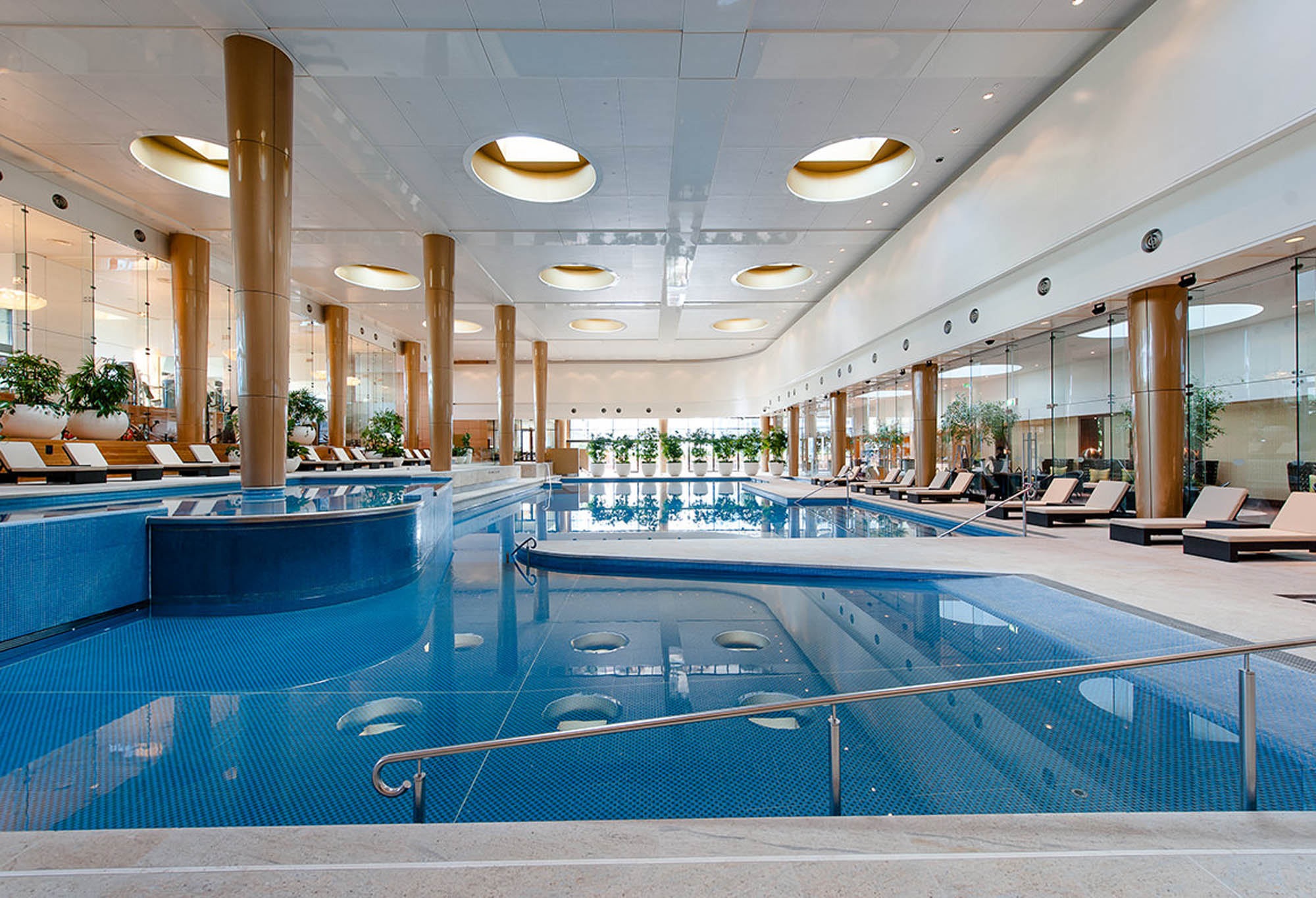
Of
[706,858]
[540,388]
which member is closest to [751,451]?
[540,388]

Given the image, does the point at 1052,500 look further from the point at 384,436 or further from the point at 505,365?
the point at 384,436

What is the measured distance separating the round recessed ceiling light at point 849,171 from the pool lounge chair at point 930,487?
6.93 metres

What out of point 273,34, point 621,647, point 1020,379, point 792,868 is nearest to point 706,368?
point 1020,379

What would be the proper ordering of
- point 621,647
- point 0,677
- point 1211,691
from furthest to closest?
point 621,647 → point 0,677 → point 1211,691

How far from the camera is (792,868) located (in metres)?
1.79

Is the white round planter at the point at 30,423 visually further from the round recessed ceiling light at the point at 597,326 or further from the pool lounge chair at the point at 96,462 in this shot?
the round recessed ceiling light at the point at 597,326

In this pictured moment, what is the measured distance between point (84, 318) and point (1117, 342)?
68.9 feet

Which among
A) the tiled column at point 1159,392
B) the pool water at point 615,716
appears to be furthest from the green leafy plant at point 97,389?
the tiled column at point 1159,392

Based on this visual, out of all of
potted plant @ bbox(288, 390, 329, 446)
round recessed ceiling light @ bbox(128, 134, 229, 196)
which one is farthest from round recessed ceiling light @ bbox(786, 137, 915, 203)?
potted plant @ bbox(288, 390, 329, 446)

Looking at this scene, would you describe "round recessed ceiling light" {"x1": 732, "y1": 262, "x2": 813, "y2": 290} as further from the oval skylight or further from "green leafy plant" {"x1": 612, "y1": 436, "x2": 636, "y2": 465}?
"green leafy plant" {"x1": 612, "y1": 436, "x2": 636, "y2": 465}

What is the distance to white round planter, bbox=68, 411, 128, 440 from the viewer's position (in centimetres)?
1090

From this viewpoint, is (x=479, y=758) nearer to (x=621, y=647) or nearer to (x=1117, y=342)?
(x=621, y=647)

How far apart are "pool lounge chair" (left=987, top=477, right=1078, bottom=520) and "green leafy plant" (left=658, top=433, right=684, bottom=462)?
22886 millimetres

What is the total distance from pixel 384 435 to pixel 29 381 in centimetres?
1587
